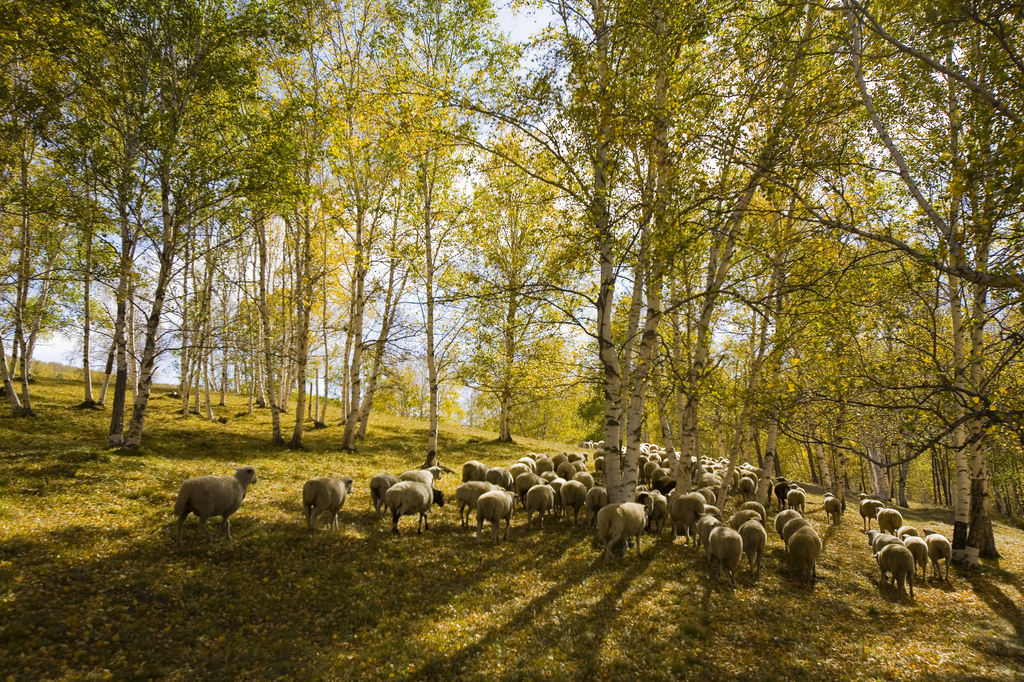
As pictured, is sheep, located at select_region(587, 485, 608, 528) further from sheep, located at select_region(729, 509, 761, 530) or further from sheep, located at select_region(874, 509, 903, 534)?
sheep, located at select_region(874, 509, 903, 534)

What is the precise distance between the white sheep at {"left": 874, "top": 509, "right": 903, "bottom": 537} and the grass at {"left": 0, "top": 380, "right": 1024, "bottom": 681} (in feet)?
7.76

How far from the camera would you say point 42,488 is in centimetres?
1159

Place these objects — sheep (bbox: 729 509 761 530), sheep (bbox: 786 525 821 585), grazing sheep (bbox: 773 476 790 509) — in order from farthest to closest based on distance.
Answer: grazing sheep (bbox: 773 476 790 509)
sheep (bbox: 729 509 761 530)
sheep (bbox: 786 525 821 585)

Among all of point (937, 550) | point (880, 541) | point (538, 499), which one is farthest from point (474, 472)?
point (937, 550)

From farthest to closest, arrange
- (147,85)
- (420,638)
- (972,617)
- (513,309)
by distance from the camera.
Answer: (513,309) → (147,85) → (972,617) → (420,638)

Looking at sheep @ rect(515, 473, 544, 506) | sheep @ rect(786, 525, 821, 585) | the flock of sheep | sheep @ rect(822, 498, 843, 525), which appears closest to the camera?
the flock of sheep

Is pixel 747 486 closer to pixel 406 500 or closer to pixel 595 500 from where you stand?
pixel 595 500

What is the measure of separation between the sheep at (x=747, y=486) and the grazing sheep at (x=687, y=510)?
888cm

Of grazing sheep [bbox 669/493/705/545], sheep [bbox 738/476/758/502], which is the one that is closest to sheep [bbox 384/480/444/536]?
grazing sheep [bbox 669/493/705/545]

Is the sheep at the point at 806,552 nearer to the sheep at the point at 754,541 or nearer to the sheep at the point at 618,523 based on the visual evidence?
the sheep at the point at 754,541

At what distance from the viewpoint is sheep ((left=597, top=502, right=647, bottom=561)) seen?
39.2 feet

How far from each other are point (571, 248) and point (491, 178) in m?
6.14

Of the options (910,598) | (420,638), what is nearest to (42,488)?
(420,638)

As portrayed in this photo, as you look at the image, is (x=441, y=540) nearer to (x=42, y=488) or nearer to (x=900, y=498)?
(x=42, y=488)
